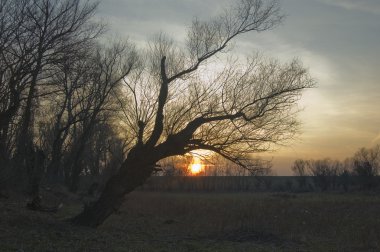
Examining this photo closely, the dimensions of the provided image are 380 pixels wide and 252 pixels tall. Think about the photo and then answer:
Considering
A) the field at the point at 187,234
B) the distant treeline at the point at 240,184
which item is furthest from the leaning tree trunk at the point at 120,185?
the distant treeline at the point at 240,184

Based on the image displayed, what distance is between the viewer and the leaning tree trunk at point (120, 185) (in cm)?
1789

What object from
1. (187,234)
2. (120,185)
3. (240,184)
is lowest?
(187,234)

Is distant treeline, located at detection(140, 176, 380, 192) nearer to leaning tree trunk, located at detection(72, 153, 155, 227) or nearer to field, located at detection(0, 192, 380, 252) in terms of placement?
field, located at detection(0, 192, 380, 252)

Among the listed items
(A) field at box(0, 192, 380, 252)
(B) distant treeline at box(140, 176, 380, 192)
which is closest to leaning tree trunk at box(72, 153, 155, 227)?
(A) field at box(0, 192, 380, 252)

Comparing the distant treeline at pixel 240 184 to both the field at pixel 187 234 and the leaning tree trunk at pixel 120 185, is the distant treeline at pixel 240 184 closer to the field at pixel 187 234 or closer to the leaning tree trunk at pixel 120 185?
the field at pixel 187 234

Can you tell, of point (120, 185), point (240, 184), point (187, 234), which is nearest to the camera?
point (120, 185)

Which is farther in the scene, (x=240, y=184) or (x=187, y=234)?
(x=240, y=184)

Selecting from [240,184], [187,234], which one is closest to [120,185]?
[187,234]

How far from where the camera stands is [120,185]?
17.9 m

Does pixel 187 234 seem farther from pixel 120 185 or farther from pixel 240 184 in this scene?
pixel 240 184

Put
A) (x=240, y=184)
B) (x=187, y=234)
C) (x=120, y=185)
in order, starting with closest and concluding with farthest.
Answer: (x=120, y=185) → (x=187, y=234) → (x=240, y=184)

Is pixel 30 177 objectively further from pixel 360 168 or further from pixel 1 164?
pixel 360 168

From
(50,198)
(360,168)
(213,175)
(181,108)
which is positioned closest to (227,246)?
(181,108)

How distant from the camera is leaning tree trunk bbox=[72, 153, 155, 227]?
17.9 m
